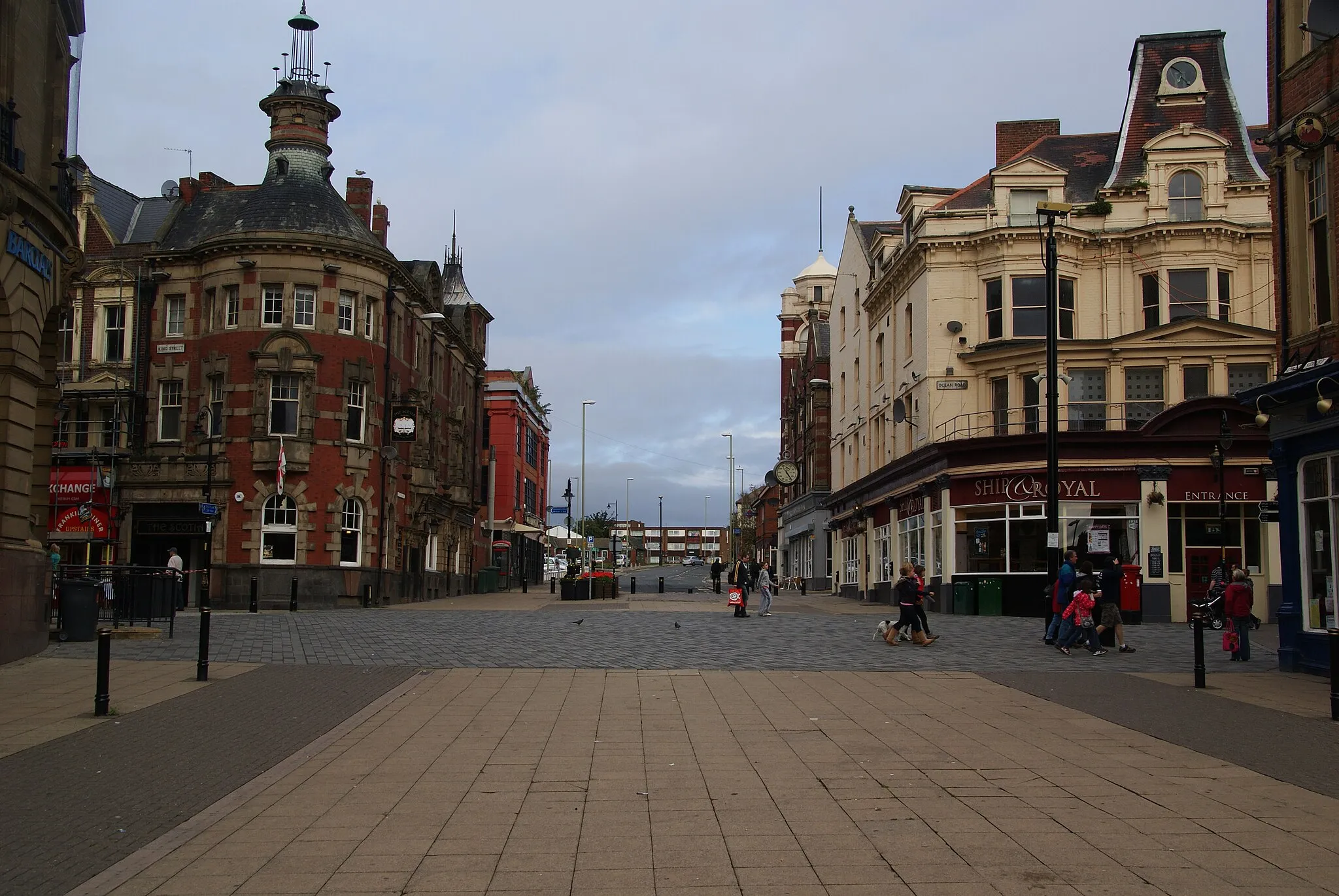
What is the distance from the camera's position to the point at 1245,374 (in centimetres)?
3494

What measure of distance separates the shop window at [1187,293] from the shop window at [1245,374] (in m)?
1.89

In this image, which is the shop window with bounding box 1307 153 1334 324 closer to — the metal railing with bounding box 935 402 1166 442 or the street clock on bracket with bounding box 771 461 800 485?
the metal railing with bounding box 935 402 1166 442

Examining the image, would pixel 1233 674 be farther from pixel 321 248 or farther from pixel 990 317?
pixel 321 248

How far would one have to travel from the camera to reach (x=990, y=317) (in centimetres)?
3697

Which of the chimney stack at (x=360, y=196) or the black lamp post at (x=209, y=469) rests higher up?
the chimney stack at (x=360, y=196)

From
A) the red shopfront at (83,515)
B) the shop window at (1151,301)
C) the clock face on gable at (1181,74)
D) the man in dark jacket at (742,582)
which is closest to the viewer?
the man in dark jacket at (742,582)

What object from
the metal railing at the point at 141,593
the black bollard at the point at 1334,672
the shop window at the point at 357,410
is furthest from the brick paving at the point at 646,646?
the shop window at the point at 357,410

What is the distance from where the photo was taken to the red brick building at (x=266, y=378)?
3734 cm

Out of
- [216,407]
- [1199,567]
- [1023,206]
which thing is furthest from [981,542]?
[216,407]

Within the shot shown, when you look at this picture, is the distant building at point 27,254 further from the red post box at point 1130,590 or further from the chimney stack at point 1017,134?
the chimney stack at point 1017,134

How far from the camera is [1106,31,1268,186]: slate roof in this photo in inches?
1452

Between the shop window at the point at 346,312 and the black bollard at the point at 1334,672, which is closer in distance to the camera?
the black bollard at the point at 1334,672

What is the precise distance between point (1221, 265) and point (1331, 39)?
20.1m

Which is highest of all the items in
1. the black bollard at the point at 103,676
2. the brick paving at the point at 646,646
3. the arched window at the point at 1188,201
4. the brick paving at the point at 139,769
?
the arched window at the point at 1188,201
